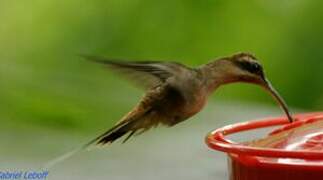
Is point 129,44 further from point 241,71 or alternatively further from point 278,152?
point 278,152

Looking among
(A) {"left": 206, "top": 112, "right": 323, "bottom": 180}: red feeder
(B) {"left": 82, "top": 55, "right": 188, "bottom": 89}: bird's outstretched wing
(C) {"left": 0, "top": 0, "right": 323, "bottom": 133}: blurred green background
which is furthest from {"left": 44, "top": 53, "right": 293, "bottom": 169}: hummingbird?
(C) {"left": 0, "top": 0, "right": 323, "bottom": 133}: blurred green background

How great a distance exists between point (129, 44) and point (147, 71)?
0.50 m

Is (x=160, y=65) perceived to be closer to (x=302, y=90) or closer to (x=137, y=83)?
(x=137, y=83)

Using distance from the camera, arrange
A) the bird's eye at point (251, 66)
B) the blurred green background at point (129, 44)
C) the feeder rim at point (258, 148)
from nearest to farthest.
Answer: the feeder rim at point (258, 148) → the bird's eye at point (251, 66) → the blurred green background at point (129, 44)

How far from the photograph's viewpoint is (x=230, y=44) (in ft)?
5.94

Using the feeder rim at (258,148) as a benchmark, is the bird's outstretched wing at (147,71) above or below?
above

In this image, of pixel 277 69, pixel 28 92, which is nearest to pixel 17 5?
pixel 28 92

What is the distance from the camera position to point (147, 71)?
1310mm

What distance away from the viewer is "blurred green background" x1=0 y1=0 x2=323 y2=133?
5.82ft

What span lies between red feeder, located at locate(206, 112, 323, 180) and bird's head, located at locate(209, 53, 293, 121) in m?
0.08

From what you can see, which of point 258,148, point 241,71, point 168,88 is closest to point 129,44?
point 168,88

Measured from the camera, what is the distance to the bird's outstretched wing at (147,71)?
1274mm

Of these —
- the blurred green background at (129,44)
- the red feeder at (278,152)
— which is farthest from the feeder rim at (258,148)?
the blurred green background at (129,44)

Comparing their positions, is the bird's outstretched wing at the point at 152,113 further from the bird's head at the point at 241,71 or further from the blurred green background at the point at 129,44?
the blurred green background at the point at 129,44
